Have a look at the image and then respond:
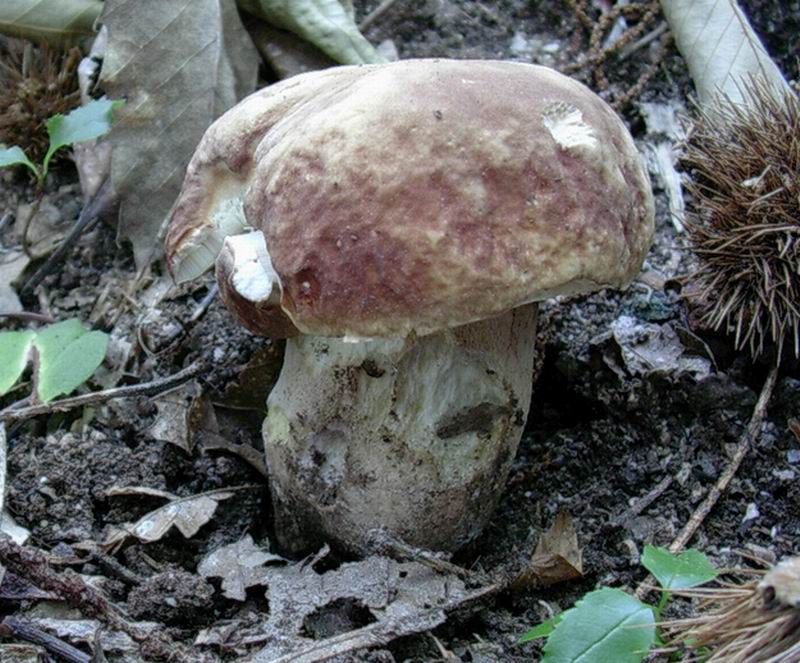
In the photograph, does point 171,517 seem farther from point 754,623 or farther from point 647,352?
point 754,623

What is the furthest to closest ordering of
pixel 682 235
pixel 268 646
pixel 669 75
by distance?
pixel 669 75 < pixel 682 235 < pixel 268 646

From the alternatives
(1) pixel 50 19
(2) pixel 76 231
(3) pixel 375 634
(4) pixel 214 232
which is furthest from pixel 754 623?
(1) pixel 50 19

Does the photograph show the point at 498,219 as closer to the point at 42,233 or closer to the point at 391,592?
the point at 391,592

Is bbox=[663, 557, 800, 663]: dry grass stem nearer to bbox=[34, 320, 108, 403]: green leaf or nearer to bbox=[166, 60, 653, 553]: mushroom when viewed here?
bbox=[166, 60, 653, 553]: mushroom

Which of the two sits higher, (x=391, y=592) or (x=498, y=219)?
(x=498, y=219)

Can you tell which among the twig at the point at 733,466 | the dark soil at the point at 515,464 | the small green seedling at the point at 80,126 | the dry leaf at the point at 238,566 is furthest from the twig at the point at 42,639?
the small green seedling at the point at 80,126

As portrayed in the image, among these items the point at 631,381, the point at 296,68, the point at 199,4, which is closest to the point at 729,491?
the point at 631,381

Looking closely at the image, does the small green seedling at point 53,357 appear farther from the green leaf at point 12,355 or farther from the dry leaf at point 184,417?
the dry leaf at point 184,417
